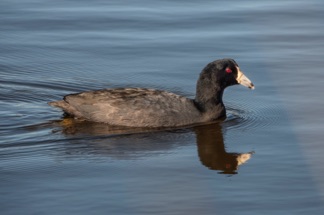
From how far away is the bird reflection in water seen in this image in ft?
36.2

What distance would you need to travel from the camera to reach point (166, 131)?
12.3 meters

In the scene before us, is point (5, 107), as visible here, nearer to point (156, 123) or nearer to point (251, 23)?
point (156, 123)

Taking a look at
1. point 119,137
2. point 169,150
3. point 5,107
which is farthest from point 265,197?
point 5,107

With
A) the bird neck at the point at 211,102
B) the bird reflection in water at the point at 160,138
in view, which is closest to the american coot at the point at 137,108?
the bird neck at the point at 211,102

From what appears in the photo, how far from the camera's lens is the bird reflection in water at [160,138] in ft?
36.2

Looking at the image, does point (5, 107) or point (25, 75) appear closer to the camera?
point (5, 107)

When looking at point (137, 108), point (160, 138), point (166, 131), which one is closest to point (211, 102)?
point (166, 131)

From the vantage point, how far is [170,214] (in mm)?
9102

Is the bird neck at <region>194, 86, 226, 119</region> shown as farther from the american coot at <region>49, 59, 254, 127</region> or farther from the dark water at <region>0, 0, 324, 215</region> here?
the dark water at <region>0, 0, 324, 215</region>

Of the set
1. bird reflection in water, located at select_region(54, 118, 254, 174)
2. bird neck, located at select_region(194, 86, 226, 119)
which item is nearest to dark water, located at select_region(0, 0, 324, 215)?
bird reflection in water, located at select_region(54, 118, 254, 174)

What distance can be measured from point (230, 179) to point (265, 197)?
742 millimetres

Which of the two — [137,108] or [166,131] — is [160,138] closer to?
[166,131]

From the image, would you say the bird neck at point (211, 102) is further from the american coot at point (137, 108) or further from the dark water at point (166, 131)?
the dark water at point (166, 131)

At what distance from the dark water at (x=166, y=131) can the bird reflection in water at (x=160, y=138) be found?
2 cm
